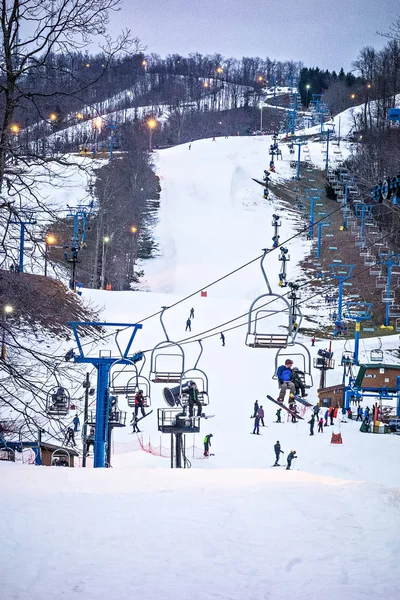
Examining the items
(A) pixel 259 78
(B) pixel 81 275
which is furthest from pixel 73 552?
(A) pixel 259 78

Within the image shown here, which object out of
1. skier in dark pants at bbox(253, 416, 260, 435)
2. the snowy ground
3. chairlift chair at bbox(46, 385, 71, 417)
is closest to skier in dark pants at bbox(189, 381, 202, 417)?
the snowy ground

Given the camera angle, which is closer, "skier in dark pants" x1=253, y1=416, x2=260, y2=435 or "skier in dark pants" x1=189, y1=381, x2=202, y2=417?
"skier in dark pants" x1=189, y1=381, x2=202, y2=417

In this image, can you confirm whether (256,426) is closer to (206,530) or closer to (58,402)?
(58,402)

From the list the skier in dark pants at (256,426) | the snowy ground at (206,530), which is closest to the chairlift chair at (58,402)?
the snowy ground at (206,530)

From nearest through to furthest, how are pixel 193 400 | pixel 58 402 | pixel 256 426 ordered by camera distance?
pixel 58 402 → pixel 193 400 → pixel 256 426

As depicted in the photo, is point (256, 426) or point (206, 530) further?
point (256, 426)

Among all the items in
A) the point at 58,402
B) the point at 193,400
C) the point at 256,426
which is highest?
the point at 58,402

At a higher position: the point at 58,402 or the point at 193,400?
the point at 58,402

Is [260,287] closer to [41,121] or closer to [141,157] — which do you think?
[141,157]

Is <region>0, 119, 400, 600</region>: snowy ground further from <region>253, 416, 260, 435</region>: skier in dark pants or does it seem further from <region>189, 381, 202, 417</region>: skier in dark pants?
<region>189, 381, 202, 417</region>: skier in dark pants

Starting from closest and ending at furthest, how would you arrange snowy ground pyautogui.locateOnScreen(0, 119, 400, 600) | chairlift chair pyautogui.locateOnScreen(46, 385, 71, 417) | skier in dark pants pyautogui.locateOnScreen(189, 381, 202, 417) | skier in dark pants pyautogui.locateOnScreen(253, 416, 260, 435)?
snowy ground pyautogui.locateOnScreen(0, 119, 400, 600) → chairlift chair pyautogui.locateOnScreen(46, 385, 71, 417) → skier in dark pants pyautogui.locateOnScreen(189, 381, 202, 417) → skier in dark pants pyautogui.locateOnScreen(253, 416, 260, 435)

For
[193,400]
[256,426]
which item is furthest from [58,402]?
[256,426]

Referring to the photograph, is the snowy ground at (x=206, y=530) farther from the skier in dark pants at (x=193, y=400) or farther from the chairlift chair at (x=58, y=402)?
the skier in dark pants at (x=193, y=400)

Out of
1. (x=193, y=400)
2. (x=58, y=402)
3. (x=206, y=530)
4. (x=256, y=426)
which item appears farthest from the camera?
(x=256, y=426)
